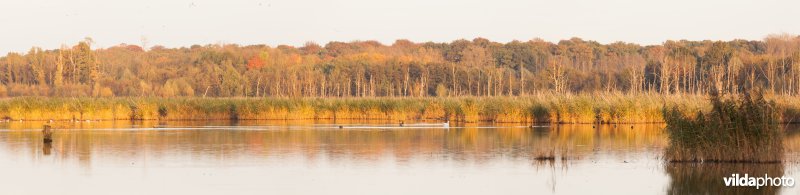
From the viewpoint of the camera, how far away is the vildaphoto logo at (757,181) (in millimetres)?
14609

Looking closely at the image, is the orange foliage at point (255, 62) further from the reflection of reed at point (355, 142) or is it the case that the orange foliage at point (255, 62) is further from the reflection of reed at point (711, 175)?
the reflection of reed at point (711, 175)

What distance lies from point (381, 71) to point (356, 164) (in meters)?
53.4

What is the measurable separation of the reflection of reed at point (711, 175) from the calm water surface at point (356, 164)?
19mm

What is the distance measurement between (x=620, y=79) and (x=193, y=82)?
82.6 feet

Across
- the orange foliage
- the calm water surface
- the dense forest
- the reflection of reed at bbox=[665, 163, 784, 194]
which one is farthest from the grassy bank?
the orange foliage

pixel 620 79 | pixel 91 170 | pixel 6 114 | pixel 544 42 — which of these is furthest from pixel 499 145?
pixel 544 42

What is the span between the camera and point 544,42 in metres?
97.3

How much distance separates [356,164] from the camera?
59.8 feet

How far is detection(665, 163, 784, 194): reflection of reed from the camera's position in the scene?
46.6 feet

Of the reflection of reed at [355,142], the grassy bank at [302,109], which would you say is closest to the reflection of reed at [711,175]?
the reflection of reed at [355,142]

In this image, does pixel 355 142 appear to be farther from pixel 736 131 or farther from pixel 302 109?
pixel 302 109

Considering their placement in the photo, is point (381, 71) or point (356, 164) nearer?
point (356, 164)

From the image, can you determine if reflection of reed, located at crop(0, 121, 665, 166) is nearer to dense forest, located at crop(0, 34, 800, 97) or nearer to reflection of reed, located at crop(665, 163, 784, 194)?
reflection of reed, located at crop(665, 163, 784, 194)

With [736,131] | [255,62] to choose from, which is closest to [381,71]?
[255,62]
